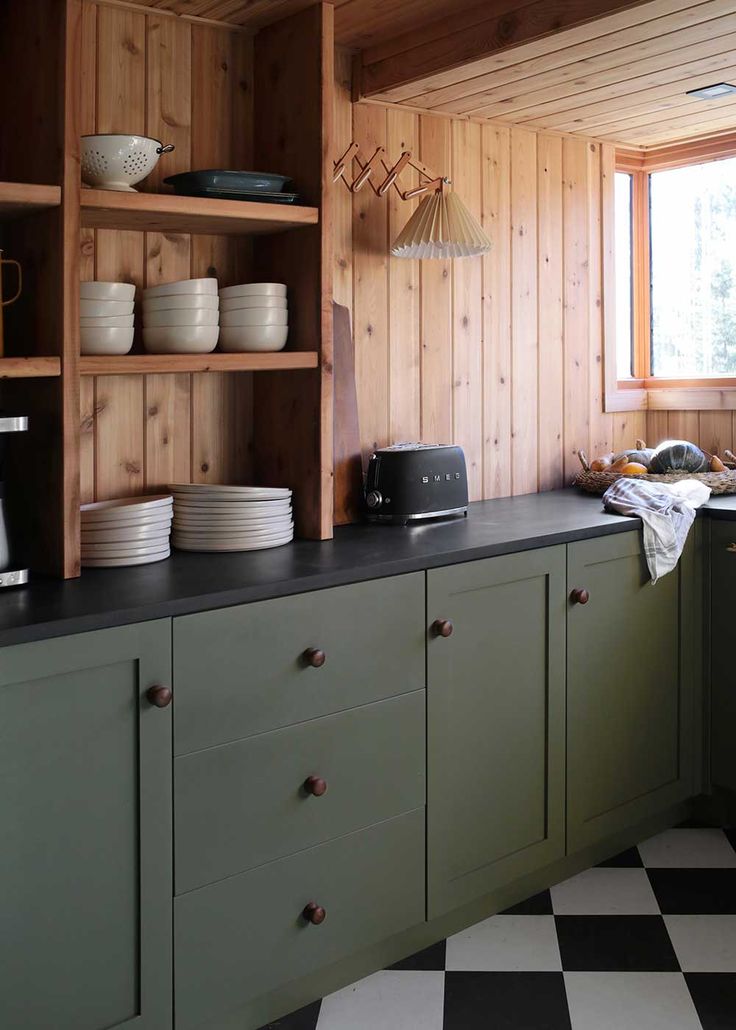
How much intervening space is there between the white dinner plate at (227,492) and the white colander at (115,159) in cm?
63

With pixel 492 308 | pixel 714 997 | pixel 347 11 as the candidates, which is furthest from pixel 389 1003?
pixel 347 11

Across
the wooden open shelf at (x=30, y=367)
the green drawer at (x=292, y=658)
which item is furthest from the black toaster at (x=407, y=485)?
the wooden open shelf at (x=30, y=367)

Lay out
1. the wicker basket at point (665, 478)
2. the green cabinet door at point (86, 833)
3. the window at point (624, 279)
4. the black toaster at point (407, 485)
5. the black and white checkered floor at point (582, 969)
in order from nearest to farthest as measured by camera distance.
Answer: the green cabinet door at point (86, 833) < the black and white checkered floor at point (582, 969) < the black toaster at point (407, 485) < the wicker basket at point (665, 478) < the window at point (624, 279)

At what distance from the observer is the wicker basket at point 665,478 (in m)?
3.18

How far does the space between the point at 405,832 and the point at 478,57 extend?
1.76 m

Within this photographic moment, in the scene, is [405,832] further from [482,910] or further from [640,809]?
[640,809]

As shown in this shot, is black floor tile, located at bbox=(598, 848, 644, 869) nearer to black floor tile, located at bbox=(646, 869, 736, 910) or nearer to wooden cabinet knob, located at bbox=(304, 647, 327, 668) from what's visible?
black floor tile, located at bbox=(646, 869, 736, 910)

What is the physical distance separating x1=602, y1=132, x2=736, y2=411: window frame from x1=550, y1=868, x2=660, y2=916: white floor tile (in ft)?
5.12

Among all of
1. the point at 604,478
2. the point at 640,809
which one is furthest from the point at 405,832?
the point at 604,478

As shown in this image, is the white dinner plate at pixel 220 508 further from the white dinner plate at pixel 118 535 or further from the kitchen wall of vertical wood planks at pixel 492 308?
the kitchen wall of vertical wood planks at pixel 492 308

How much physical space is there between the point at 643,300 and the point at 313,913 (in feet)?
8.24

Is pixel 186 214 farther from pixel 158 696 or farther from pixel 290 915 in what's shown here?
pixel 290 915

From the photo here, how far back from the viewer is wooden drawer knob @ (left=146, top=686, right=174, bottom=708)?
1838mm

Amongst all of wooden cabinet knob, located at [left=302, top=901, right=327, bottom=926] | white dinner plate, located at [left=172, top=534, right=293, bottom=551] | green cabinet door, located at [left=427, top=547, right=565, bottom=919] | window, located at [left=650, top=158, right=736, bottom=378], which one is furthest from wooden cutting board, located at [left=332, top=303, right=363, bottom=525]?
window, located at [left=650, top=158, right=736, bottom=378]
